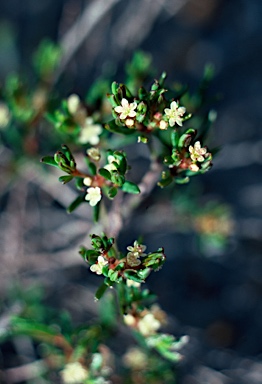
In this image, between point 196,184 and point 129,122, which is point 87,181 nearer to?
point 129,122

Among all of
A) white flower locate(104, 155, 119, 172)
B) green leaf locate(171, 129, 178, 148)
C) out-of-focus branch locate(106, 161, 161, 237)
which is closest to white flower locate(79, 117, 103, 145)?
out-of-focus branch locate(106, 161, 161, 237)

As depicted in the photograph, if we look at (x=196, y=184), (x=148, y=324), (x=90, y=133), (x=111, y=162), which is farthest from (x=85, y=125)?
(x=196, y=184)

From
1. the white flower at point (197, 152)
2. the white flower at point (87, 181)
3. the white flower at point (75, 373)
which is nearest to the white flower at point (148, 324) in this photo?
the white flower at point (75, 373)

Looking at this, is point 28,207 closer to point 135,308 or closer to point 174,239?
point 174,239

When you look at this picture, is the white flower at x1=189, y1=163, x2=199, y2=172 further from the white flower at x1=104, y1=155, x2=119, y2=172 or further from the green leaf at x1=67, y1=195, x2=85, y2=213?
the green leaf at x1=67, y1=195, x2=85, y2=213

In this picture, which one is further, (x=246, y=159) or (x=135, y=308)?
(x=246, y=159)

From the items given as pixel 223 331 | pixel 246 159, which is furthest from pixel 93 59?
pixel 223 331
